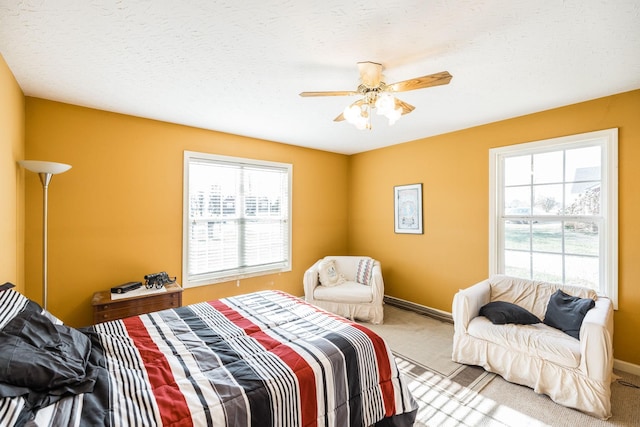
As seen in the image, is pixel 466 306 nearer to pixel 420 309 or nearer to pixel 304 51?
pixel 420 309

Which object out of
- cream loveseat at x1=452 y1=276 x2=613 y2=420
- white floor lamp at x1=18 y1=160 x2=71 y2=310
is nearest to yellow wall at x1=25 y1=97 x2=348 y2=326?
white floor lamp at x1=18 y1=160 x2=71 y2=310

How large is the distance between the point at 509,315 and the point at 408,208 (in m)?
2.04

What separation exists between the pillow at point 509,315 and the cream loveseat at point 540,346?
0.14ft

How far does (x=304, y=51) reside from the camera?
1924 mm

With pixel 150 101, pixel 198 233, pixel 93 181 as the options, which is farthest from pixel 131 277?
→ pixel 150 101

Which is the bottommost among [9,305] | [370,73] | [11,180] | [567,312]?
[567,312]

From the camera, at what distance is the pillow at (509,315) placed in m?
2.58

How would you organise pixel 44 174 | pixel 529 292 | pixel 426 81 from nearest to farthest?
pixel 426 81 < pixel 44 174 < pixel 529 292

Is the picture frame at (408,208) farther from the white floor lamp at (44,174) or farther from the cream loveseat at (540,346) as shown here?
the white floor lamp at (44,174)

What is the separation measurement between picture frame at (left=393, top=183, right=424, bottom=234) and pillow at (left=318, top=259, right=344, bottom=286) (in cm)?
118

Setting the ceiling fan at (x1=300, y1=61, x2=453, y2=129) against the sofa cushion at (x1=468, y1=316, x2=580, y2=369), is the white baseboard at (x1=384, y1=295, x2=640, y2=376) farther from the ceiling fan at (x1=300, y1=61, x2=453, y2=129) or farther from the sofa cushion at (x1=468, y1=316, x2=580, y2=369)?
the ceiling fan at (x1=300, y1=61, x2=453, y2=129)

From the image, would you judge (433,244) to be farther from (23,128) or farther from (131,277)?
(23,128)

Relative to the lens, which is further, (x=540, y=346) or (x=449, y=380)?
(x=449, y=380)

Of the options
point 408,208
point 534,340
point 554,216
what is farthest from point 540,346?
point 408,208
